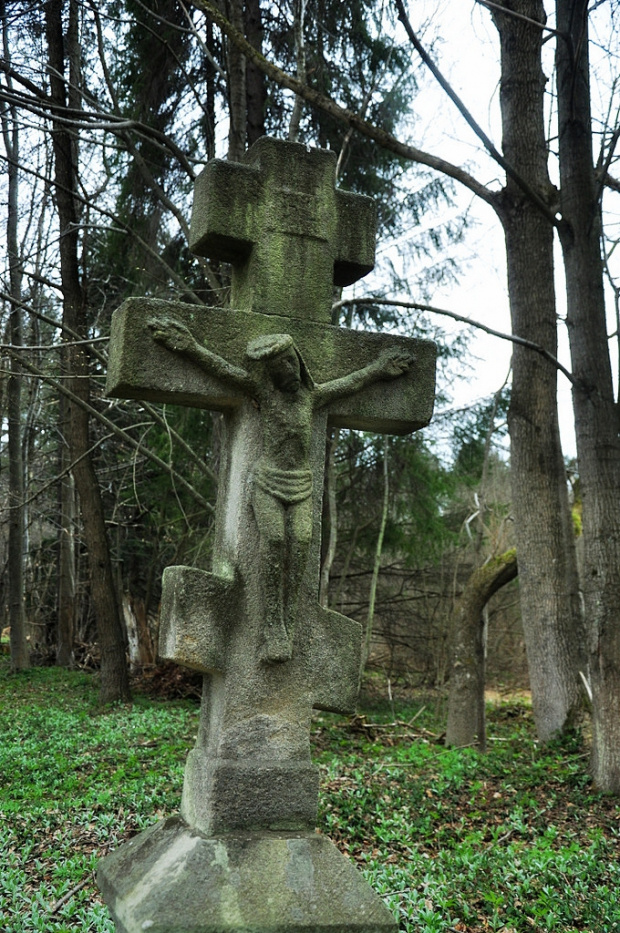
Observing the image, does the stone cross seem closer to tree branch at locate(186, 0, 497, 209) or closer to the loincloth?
the loincloth

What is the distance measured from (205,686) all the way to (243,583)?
523mm

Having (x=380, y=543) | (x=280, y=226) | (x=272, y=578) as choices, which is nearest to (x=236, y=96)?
(x=380, y=543)

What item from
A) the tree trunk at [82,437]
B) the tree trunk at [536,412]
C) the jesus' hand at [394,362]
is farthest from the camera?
the tree trunk at [82,437]

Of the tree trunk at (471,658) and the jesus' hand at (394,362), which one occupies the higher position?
the jesus' hand at (394,362)

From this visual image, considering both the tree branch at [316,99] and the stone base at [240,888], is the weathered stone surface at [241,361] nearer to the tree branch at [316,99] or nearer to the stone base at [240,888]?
the stone base at [240,888]

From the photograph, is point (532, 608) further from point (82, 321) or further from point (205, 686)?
point (82, 321)

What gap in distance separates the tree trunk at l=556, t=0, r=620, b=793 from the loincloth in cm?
483

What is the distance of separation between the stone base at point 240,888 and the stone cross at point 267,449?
0.01 m

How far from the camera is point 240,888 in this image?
312 cm

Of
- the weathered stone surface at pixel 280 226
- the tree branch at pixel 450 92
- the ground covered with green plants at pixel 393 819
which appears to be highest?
the tree branch at pixel 450 92

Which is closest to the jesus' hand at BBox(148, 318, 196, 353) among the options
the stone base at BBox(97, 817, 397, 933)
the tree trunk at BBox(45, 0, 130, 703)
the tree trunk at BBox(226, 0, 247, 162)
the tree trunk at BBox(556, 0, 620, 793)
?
the stone base at BBox(97, 817, 397, 933)

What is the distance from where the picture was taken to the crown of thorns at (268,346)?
144 inches

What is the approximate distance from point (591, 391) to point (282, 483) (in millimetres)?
5242


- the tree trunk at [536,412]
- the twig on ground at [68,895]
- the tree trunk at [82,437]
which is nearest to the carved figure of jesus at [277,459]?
the twig on ground at [68,895]
